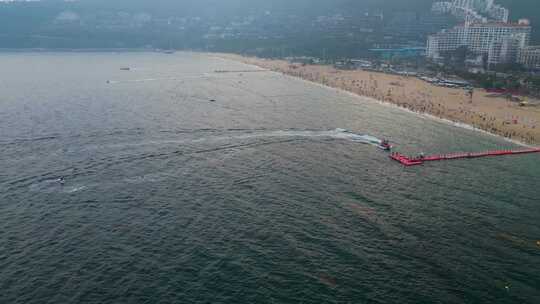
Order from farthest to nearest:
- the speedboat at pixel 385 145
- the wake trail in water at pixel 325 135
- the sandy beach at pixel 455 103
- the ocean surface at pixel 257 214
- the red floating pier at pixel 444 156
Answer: the sandy beach at pixel 455 103 < the wake trail in water at pixel 325 135 < the speedboat at pixel 385 145 < the red floating pier at pixel 444 156 < the ocean surface at pixel 257 214

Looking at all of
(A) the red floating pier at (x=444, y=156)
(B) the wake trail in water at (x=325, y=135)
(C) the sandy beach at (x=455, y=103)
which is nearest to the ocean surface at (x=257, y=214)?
(B) the wake trail in water at (x=325, y=135)

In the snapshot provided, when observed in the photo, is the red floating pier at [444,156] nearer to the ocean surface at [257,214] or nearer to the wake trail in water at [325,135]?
the ocean surface at [257,214]

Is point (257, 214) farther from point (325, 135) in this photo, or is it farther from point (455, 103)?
point (455, 103)

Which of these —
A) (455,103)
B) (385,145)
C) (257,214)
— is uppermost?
(455,103)

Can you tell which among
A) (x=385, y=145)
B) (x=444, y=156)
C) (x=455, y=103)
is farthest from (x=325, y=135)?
(x=455, y=103)

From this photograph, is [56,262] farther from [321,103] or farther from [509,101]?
[509,101]

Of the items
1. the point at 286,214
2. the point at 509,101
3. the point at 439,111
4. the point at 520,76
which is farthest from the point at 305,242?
the point at 520,76
